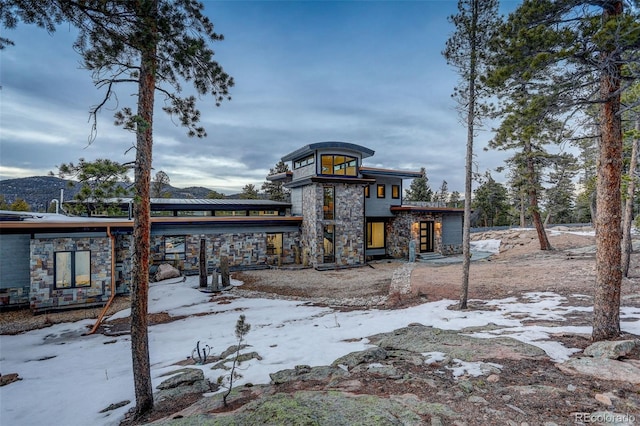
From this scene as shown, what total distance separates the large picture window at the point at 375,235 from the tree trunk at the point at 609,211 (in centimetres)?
1561

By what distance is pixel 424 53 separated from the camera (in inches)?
661

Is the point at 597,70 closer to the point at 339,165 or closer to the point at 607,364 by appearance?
the point at 607,364

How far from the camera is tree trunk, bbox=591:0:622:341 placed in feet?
16.0

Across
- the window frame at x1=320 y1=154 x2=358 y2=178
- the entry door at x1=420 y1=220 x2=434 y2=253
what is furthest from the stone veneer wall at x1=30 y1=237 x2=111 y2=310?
the entry door at x1=420 y1=220 x2=434 y2=253

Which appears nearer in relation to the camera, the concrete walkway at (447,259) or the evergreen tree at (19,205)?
the concrete walkway at (447,259)

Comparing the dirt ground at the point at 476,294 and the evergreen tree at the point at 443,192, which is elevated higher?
the evergreen tree at the point at 443,192

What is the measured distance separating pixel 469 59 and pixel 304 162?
11929mm

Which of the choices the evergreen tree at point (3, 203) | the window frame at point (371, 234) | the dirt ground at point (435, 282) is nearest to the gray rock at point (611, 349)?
the dirt ground at point (435, 282)

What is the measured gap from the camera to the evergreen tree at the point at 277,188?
3313 cm

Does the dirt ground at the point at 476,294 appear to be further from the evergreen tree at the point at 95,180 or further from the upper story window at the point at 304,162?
the upper story window at the point at 304,162

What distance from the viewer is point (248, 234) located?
17.0 metres

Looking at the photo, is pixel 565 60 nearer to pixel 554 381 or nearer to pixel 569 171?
pixel 554 381

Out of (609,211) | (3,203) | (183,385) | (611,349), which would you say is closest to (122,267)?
(183,385)

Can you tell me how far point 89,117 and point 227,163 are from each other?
34.6 m
